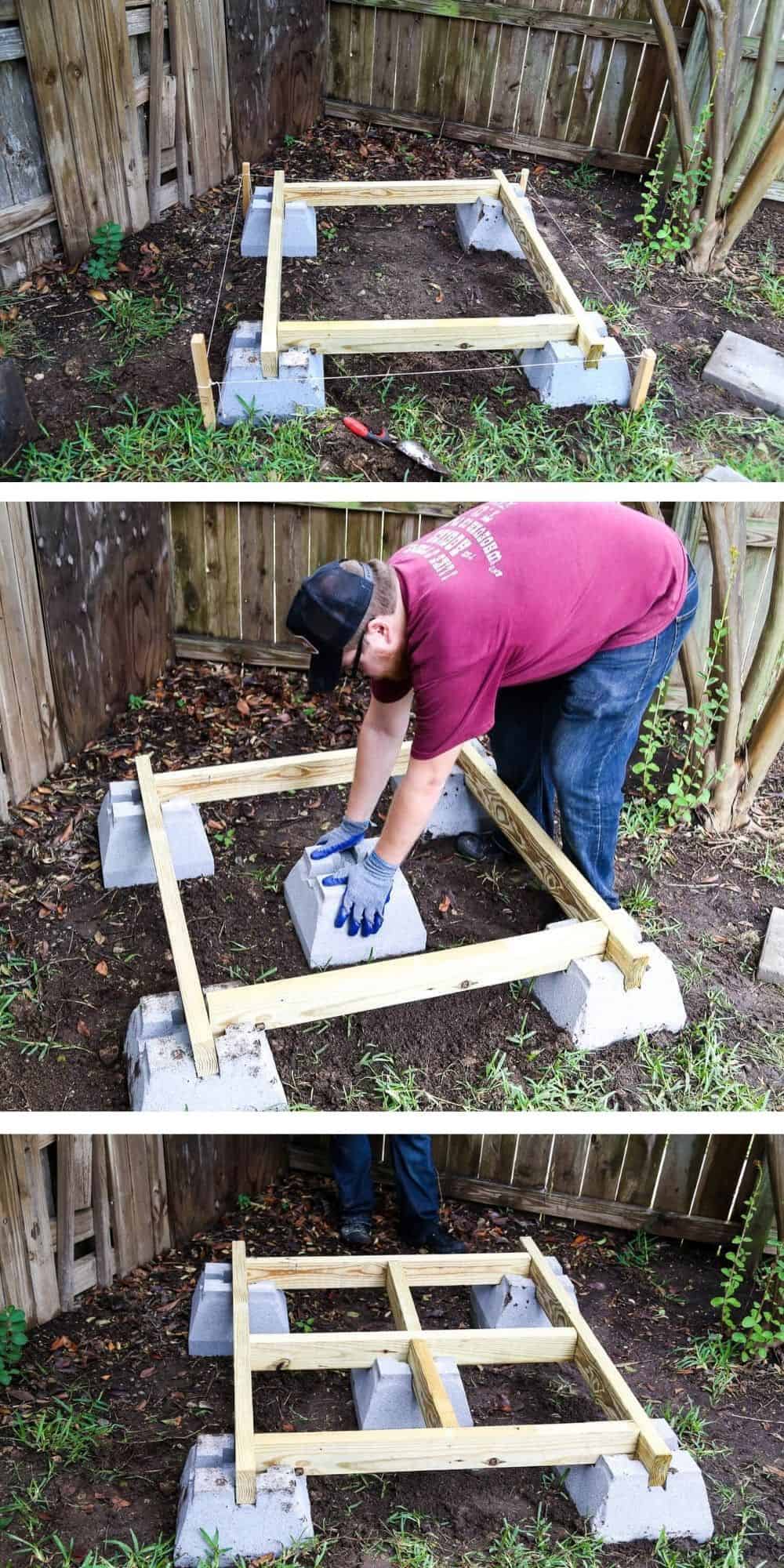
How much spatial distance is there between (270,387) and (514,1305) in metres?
2.76

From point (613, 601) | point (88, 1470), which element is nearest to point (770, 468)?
point (613, 601)

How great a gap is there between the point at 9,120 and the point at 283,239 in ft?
2.83

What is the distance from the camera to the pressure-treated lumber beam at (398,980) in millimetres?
2592

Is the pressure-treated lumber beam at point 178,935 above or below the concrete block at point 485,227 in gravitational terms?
below

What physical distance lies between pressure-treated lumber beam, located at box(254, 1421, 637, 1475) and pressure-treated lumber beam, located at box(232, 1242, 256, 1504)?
4 centimetres

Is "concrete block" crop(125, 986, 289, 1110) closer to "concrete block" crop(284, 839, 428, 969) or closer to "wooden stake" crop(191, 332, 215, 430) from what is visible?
"concrete block" crop(284, 839, 428, 969)

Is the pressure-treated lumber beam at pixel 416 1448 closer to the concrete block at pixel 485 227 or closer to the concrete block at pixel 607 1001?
the concrete block at pixel 607 1001

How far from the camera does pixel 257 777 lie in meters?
3.13

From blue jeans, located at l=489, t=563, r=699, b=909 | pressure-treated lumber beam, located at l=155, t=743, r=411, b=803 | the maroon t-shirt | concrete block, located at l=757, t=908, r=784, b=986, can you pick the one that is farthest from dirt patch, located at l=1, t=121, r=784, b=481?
concrete block, located at l=757, t=908, r=784, b=986

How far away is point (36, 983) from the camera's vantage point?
292 cm

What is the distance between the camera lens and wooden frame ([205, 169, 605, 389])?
9.30ft

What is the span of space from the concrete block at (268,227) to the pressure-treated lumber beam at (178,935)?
1317mm

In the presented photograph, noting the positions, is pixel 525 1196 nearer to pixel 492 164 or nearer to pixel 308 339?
pixel 308 339

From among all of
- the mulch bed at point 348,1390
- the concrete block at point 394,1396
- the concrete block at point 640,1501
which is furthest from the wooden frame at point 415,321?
the mulch bed at point 348,1390
